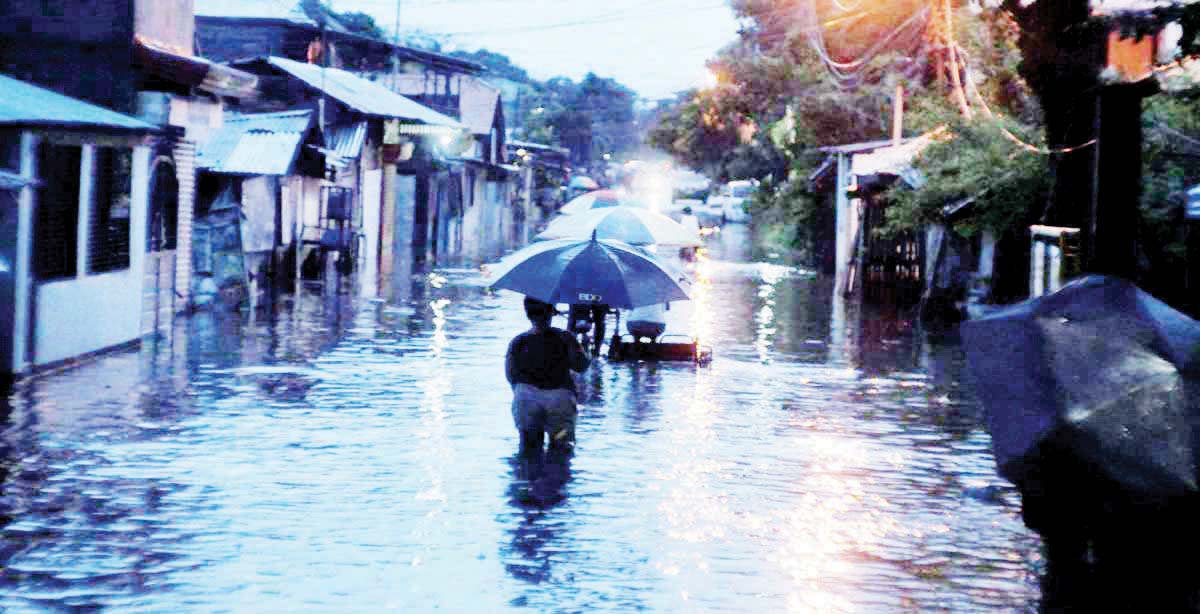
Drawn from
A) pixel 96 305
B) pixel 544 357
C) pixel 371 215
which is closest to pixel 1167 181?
pixel 544 357

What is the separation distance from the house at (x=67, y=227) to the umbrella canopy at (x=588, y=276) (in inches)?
186

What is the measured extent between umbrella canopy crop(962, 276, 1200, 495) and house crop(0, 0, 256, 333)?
13.4 metres

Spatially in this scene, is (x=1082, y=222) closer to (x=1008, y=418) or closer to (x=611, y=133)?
(x=1008, y=418)

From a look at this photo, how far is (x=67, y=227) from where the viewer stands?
17.7m

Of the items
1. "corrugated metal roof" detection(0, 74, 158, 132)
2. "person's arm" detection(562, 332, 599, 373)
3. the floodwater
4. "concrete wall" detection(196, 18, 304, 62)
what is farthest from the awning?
"concrete wall" detection(196, 18, 304, 62)

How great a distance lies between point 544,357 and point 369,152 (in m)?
31.0

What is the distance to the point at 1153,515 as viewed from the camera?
342 inches

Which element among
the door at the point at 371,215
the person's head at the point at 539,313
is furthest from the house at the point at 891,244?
the person's head at the point at 539,313

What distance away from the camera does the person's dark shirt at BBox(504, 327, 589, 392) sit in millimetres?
12141

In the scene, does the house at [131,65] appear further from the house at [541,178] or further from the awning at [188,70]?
Answer: the house at [541,178]

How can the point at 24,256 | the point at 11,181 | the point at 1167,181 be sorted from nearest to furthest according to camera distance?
1. the point at 11,181
2. the point at 24,256
3. the point at 1167,181

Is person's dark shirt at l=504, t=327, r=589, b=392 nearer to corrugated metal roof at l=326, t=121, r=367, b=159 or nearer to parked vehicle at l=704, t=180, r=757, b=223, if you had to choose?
corrugated metal roof at l=326, t=121, r=367, b=159

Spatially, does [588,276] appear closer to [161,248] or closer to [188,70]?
[188,70]

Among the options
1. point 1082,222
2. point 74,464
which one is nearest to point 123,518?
point 74,464
